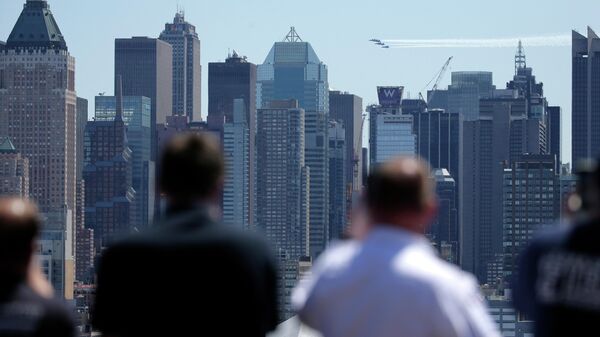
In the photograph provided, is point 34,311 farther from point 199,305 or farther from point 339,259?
point 339,259

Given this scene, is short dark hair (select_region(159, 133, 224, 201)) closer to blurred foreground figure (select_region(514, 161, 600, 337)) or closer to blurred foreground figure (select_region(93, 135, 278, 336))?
blurred foreground figure (select_region(93, 135, 278, 336))

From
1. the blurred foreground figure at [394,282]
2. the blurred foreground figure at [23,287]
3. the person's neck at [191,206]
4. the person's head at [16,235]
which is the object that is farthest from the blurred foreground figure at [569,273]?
the person's head at [16,235]

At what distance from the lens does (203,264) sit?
793 cm

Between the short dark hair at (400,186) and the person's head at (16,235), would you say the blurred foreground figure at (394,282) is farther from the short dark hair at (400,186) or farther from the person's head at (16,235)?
the person's head at (16,235)

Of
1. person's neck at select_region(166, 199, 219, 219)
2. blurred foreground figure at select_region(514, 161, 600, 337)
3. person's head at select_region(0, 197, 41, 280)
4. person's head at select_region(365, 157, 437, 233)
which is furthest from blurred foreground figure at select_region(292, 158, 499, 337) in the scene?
person's head at select_region(0, 197, 41, 280)

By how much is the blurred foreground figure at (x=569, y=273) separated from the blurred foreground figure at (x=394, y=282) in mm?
233

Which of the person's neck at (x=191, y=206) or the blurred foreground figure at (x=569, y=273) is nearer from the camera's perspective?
the blurred foreground figure at (x=569, y=273)

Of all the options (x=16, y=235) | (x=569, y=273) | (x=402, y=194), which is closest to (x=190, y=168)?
(x=16, y=235)

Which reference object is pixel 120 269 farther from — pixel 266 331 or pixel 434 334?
pixel 434 334

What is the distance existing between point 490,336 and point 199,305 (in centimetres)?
119

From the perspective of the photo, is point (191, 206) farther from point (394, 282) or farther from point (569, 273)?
point (569, 273)

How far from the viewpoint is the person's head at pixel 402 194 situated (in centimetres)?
784

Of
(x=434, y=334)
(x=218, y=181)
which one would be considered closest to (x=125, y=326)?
(x=218, y=181)

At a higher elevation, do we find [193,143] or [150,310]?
[193,143]
